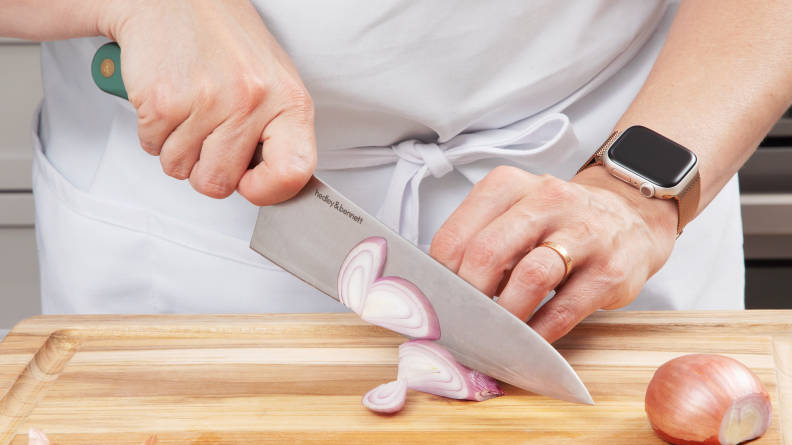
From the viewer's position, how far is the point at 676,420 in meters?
0.68

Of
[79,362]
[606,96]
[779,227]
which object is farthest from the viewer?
[779,227]

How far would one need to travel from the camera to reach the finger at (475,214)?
31.4 inches

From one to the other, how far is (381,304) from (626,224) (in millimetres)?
326

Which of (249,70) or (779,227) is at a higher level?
(249,70)

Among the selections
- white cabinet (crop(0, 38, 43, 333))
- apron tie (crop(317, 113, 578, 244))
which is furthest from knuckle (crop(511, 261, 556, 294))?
white cabinet (crop(0, 38, 43, 333))

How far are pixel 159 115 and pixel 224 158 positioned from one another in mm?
92

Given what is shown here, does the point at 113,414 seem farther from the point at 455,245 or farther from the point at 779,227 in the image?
the point at 779,227

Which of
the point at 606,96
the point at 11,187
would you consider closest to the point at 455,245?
the point at 606,96

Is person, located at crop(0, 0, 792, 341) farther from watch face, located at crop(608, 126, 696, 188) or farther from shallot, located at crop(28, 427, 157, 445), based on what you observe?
shallot, located at crop(28, 427, 157, 445)

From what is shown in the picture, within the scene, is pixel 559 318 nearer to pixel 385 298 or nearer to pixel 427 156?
pixel 385 298

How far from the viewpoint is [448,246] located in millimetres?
799

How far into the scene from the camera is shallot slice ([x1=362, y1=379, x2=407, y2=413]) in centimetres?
77

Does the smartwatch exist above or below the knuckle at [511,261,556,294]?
above

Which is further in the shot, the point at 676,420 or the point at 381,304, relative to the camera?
the point at 381,304
